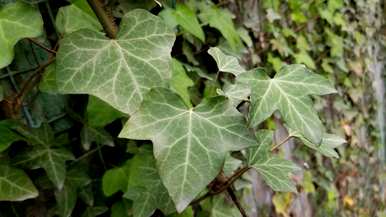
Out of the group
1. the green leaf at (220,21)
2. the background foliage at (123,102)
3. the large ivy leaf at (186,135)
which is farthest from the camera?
the green leaf at (220,21)

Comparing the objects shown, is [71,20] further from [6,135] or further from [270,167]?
[270,167]

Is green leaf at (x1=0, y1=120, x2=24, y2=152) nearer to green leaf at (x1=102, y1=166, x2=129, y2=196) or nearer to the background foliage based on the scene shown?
the background foliage

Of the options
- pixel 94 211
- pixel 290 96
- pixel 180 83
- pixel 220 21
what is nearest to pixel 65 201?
pixel 94 211

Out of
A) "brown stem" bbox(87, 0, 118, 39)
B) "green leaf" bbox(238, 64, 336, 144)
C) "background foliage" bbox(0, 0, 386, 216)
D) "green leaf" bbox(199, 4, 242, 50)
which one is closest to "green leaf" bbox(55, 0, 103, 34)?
"background foliage" bbox(0, 0, 386, 216)

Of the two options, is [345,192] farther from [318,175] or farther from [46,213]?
[46,213]

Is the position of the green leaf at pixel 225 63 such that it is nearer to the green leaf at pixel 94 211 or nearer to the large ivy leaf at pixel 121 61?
the large ivy leaf at pixel 121 61

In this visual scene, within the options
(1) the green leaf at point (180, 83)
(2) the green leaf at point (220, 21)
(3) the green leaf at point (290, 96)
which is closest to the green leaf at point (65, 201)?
(1) the green leaf at point (180, 83)

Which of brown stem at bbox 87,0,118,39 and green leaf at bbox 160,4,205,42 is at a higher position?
brown stem at bbox 87,0,118,39
